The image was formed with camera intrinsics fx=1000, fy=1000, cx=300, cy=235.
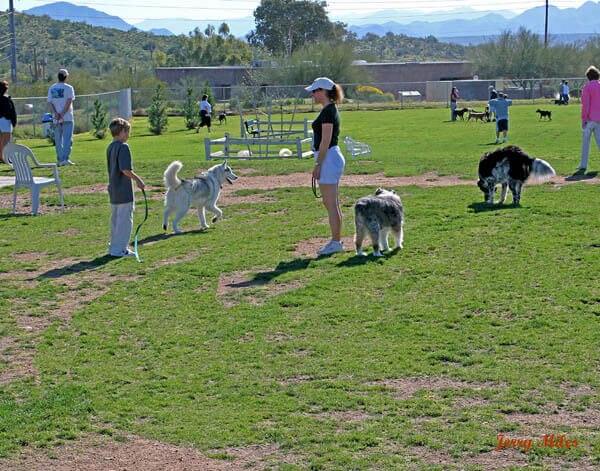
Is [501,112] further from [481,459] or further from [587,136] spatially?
[481,459]

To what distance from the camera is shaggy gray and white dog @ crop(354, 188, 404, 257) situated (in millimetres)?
11055

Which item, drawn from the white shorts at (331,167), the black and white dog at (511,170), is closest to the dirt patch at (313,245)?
the white shorts at (331,167)

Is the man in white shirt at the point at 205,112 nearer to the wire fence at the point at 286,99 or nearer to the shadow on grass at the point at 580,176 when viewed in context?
the wire fence at the point at 286,99

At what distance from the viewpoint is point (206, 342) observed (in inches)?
327

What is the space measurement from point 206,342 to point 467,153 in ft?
56.2

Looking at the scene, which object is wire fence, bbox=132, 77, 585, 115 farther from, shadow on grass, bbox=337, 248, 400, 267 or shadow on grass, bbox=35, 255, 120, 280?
shadow on grass, bbox=337, 248, 400, 267

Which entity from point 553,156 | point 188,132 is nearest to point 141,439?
point 553,156

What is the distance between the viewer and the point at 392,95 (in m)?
65.9

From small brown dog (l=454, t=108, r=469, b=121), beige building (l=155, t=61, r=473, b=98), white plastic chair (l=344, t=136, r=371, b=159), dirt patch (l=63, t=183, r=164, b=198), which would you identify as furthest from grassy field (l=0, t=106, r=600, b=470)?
beige building (l=155, t=61, r=473, b=98)

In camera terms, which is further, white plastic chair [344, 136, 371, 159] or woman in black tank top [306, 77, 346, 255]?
white plastic chair [344, 136, 371, 159]

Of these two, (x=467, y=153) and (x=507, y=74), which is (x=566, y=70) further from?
(x=467, y=153)

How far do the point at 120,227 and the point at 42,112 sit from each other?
30.2 m

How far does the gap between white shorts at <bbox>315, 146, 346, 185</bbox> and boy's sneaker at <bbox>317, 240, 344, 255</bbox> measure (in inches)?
27.9

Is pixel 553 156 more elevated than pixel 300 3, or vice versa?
pixel 300 3
